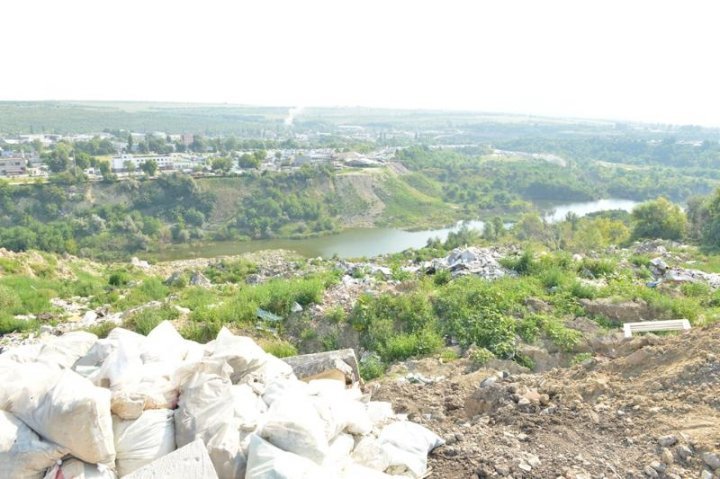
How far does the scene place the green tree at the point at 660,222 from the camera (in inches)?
649

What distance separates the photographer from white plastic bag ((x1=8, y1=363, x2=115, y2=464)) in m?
2.42

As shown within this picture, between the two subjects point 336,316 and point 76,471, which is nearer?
point 76,471

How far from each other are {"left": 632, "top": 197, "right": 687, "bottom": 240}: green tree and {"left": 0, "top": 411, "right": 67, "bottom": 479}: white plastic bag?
17.6m

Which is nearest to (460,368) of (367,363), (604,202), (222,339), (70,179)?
(367,363)

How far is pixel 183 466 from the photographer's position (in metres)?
2.39

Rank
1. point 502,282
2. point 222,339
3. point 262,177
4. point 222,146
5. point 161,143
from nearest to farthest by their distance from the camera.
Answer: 1. point 222,339
2. point 502,282
3. point 262,177
4. point 161,143
5. point 222,146

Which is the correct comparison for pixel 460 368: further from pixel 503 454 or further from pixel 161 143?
pixel 161 143

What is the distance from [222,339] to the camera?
3613mm

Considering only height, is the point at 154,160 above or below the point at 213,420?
below

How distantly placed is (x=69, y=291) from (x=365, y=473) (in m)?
9.95

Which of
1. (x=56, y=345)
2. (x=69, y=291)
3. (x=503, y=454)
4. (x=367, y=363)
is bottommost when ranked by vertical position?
(x=69, y=291)

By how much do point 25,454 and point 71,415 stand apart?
0.87 ft

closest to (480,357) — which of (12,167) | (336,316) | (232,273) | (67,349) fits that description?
(336,316)

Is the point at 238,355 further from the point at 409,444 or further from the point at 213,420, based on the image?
the point at 409,444
